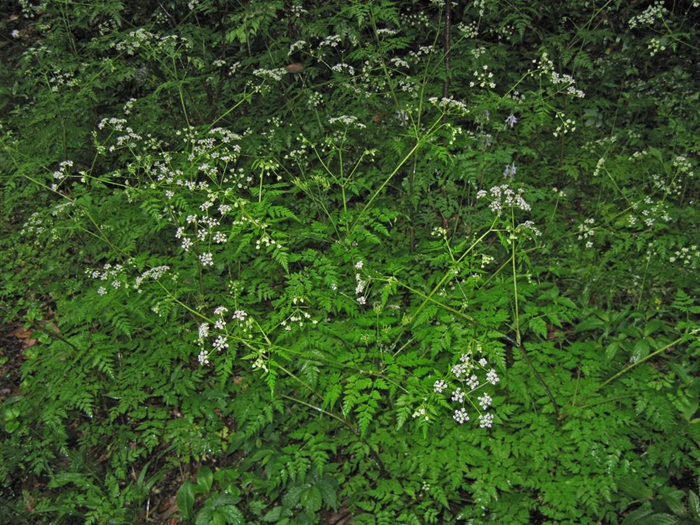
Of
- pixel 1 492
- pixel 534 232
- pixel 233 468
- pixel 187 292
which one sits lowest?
pixel 1 492

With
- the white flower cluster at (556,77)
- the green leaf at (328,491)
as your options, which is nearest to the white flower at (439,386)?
the green leaf at (328,491)

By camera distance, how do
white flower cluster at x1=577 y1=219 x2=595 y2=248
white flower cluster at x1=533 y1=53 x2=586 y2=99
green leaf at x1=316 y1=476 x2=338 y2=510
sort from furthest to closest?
white flower cluster at x1=533 y1=53 x2=586 y2=99 < white flower cluster at x1=577 y1=219 x2=595 y2=248 < green leaf at x1=316 y1=476 x2=338 y2=510

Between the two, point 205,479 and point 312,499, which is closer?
point 312,499

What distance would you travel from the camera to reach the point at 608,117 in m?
5.71

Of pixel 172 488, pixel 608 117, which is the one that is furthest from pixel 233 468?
pixel 608 117

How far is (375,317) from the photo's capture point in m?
3.68

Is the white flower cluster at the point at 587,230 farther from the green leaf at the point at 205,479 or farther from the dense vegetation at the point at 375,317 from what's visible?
the green leaf at the point at 205,479

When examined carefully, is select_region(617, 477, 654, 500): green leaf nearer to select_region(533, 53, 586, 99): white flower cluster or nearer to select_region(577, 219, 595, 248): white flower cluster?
select_region(577, 219, 595, 248): white flower cluster

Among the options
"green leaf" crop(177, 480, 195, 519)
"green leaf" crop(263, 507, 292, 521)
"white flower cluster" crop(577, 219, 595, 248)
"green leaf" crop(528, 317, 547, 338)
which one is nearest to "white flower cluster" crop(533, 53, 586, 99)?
"white flower cluster" crop(577, 219, 595, 248)

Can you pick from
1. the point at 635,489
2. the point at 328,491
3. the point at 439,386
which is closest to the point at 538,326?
the point at 439,386

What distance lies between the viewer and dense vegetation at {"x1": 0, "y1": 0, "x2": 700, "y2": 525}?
3279 mm

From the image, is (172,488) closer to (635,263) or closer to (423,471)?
(423,471)

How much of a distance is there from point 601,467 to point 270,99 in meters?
4.76

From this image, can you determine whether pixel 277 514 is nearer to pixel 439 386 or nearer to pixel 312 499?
pixel 312 499
